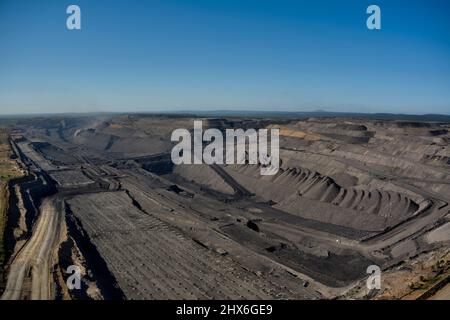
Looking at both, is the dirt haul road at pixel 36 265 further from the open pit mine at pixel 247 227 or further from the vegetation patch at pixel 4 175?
the vegetation patch at pixel 4 175

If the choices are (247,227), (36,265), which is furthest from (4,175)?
(247,227)

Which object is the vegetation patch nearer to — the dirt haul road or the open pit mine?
the open pit mine

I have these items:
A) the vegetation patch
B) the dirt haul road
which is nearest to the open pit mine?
the dirt haul road

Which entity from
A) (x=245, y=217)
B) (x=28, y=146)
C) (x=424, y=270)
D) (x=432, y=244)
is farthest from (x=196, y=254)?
(x=28, y=146)

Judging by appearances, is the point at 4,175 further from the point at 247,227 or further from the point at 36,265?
the point at 247,227

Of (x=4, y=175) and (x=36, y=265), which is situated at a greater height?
(x=4, y=175)
